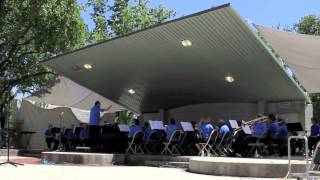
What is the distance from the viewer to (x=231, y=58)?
60.1 feet

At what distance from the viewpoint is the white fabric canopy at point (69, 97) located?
30.4 meters

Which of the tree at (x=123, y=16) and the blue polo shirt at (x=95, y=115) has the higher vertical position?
the tree at (x=123, y=16)

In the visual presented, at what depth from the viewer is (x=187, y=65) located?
19.8m

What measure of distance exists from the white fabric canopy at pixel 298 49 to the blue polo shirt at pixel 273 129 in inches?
113

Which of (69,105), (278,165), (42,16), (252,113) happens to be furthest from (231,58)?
(69,105)

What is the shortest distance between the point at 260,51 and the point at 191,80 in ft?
15.7

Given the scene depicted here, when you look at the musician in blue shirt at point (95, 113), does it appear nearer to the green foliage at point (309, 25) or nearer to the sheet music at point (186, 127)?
the sheet music at point (186, 127)

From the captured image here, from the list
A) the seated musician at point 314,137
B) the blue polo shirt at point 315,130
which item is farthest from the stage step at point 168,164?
the blue polo shirt at point 315,130

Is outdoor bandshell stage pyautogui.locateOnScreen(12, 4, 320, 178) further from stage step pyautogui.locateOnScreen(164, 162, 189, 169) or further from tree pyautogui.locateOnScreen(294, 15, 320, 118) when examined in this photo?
tree pyautogui.locateOnScreen(294, 15, 320, 118)

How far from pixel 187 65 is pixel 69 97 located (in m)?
13.1

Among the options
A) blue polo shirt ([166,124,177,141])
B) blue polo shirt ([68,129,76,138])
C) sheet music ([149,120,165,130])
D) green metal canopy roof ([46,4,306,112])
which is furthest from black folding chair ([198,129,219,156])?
blue polo shirt ([68,129,76,138])

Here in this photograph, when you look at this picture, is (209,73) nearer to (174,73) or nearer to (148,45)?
(174,73)

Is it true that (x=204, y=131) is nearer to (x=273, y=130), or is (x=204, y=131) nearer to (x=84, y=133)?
(x=273, y=130)

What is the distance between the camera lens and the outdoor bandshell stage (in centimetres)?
1563
